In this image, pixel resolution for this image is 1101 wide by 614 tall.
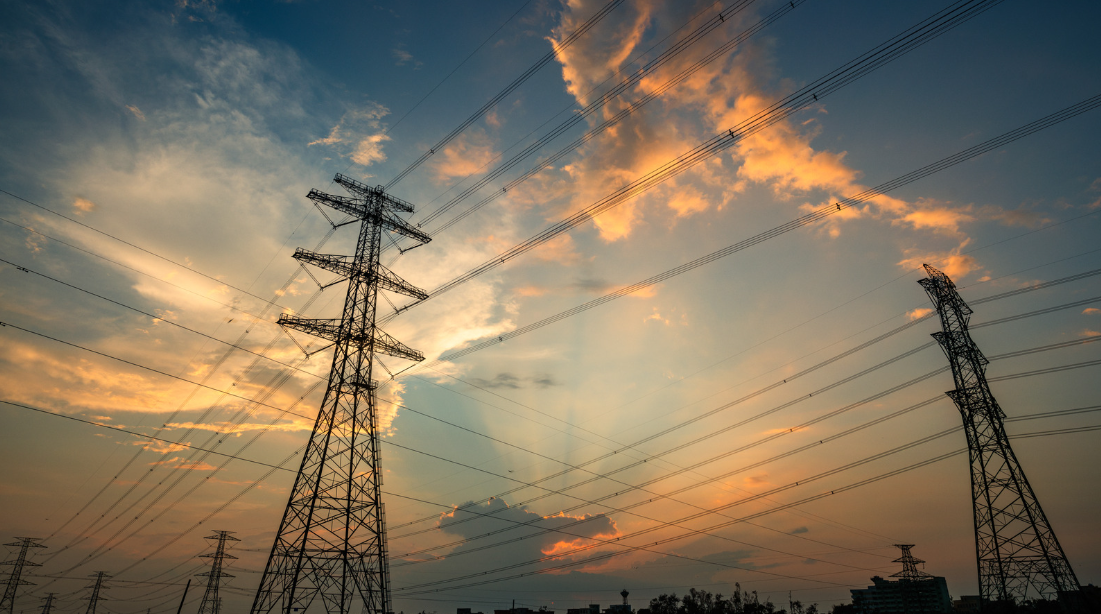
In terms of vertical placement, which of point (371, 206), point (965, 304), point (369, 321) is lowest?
point (369, 321)

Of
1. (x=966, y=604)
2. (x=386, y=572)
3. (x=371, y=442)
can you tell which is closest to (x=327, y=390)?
(x=371, y=442)

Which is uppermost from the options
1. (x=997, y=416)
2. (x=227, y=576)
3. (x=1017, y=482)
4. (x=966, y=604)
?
(x=997, y=416)

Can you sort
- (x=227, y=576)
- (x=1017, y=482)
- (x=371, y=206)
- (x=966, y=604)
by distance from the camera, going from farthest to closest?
1. (x=966, y=604)
2. (x=227, y=576)
3. (x=371, y=206)
4. (x=1017, y=482)

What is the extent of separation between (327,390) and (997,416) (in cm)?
3912

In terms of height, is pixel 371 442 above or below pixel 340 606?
above

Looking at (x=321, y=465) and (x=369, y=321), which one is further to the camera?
(x=369, y=321)

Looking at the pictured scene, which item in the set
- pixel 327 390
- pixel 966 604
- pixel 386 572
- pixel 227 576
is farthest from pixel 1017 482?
pixel 966 604

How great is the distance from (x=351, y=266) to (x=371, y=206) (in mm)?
4257

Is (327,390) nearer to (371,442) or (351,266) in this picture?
(371,442)

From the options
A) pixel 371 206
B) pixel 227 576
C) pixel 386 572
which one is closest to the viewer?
pixel 386 572

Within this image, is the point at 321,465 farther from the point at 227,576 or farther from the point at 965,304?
the point at 227,576

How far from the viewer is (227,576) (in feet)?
200

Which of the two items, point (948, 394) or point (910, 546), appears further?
point (910, 546)

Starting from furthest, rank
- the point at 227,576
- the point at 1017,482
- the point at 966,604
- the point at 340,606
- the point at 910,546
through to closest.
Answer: the point at 966,604 < the point at 910,546 < the point at 227,576 < the point at 1017,482 < the point at 340,606
